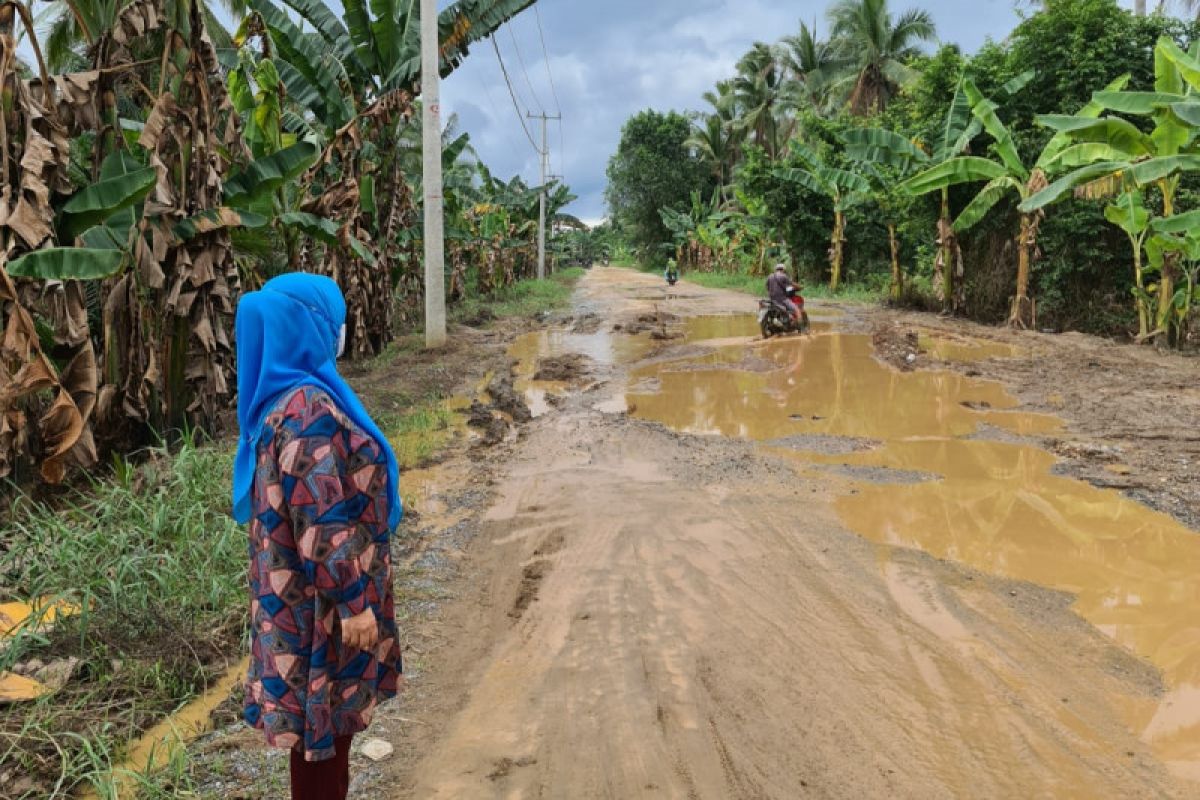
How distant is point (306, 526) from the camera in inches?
82.0

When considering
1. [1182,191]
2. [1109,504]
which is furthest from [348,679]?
[1182,191]

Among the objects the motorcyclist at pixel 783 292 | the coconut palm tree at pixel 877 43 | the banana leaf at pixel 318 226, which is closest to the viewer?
the banana leaf at pixel 318 226

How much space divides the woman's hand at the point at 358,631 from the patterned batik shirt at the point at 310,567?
0.8 inches

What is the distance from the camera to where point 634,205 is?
55.6 meters

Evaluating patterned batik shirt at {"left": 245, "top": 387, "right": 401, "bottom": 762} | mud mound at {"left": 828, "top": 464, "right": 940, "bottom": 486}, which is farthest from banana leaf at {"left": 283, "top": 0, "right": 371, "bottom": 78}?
patterned batik shirt at {"left": 245, "top": 387, "right": 401, "bottom": 762}

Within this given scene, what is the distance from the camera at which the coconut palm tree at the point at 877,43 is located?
1253 inches

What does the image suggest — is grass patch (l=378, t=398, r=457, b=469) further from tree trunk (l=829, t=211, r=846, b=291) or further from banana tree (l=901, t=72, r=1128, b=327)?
tree trunk (l=829, t=211, r=846, b=291)

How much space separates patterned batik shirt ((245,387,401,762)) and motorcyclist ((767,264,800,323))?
46.4 ft

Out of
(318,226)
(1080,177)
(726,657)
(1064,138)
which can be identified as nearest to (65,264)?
(318,226)

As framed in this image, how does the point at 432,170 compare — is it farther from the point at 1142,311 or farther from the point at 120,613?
the point at 1142,311

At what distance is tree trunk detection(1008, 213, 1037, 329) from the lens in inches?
619

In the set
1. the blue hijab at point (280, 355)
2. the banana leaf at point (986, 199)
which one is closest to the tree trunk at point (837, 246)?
the banana leaf at point (986, 199)

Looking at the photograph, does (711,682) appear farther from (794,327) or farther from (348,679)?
(794,327)

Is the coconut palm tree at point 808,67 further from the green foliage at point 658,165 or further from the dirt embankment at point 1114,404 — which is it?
the dirt embankment at point 1114,404
